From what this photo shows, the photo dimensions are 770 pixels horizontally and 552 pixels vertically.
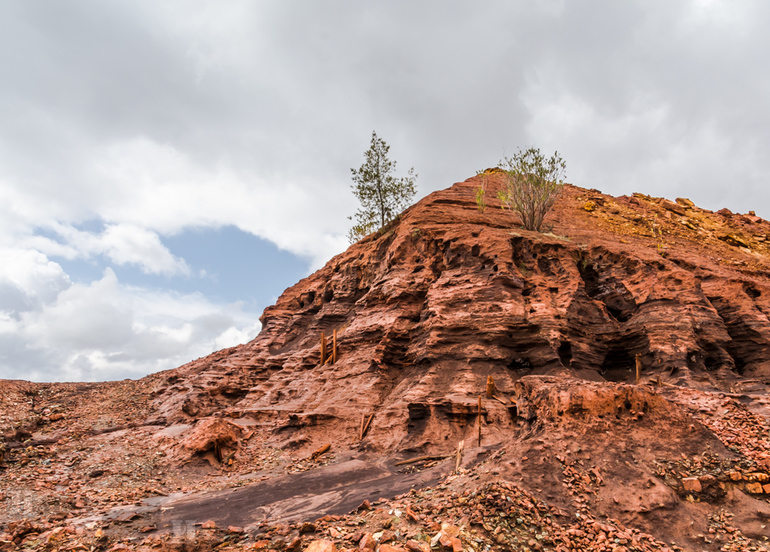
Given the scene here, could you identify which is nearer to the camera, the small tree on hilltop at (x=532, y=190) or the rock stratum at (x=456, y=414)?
the rock stratum at (x=456, y=414)

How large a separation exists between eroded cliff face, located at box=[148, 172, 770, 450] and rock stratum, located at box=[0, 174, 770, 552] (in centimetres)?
10

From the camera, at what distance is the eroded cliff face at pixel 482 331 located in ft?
51.9

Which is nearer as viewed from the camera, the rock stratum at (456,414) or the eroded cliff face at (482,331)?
the rock stratum at (456,414)

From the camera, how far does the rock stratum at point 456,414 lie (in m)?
8.19

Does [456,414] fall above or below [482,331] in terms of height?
below

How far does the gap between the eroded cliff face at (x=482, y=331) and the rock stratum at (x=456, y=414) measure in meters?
0.10

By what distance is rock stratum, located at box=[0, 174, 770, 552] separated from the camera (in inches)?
322

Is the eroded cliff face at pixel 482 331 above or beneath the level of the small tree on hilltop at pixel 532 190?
beneath

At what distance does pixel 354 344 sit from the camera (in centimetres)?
2147

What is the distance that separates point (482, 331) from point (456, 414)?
386 centimetres

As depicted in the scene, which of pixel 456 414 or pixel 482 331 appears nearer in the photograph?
pixel 456 414

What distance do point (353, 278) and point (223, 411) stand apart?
1112 cm

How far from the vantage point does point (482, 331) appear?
17.1 m

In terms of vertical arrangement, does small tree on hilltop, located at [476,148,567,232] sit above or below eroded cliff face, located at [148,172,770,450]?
above
